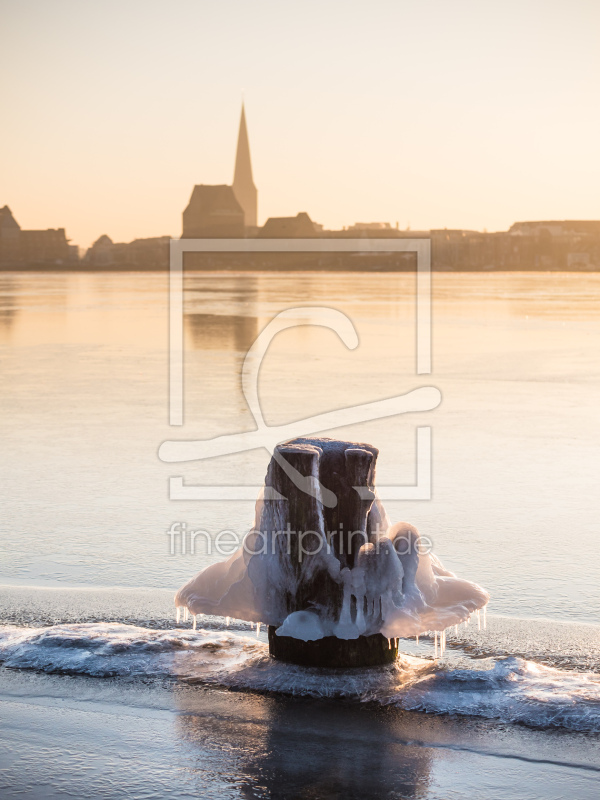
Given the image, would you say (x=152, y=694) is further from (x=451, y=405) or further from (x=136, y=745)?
(x=451, y=405)

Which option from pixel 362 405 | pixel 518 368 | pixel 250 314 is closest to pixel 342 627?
pixel 362 405

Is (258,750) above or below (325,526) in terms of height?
below

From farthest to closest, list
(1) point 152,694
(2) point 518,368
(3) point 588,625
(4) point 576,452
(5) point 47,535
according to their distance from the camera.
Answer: (2) point 518,368
(4) point 576,452
(5) point 47,535
(3) point 588,625
(1) point 152,694

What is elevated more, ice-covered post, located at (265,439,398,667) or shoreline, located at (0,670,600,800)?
ice-covered post, located at (265,439,398,667)

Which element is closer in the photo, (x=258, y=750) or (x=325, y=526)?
(x=258, y=750)

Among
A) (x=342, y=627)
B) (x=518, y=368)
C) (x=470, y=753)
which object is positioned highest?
(x=518, y=368)

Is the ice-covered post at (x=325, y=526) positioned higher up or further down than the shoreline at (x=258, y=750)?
higher up

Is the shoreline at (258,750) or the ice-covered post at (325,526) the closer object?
the shoreline at (258,750)

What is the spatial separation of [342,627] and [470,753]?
0.98 metres

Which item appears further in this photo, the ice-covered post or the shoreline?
the ice-covered post

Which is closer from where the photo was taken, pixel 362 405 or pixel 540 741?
pixel 540 741

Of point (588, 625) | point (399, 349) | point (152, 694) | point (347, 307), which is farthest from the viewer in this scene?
point (347, 307)

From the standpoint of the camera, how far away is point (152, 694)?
222 inches

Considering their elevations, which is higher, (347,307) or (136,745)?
(347,307)
